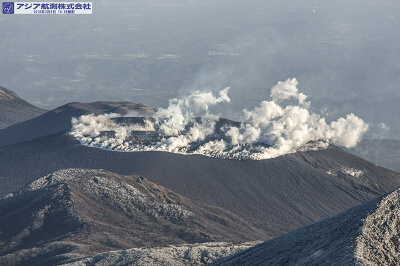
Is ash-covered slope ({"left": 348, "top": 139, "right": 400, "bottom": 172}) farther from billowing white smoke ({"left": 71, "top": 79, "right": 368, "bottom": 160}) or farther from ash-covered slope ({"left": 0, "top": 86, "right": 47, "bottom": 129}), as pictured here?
ash-covered slope ({"left": 0, "top": 86, "right": 47, "bottom": 129})

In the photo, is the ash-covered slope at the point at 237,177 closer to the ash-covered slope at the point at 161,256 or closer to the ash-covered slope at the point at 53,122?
the ash-covered slope at the point at 53,122

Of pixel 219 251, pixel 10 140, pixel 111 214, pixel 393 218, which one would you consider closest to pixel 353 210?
pixel 393 218

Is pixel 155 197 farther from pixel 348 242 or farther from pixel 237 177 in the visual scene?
pixel 348 242

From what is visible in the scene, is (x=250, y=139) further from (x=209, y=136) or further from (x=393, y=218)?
(x=393, y=218)

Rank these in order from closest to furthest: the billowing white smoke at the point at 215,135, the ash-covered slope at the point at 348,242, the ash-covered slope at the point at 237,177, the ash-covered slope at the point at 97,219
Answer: the ash-covered slope at the point at 348,242, the ash-covered slope at the point at 97,219, the ash-covered slope at the point at 237,177, the billowing white smoke at the point at 215,135

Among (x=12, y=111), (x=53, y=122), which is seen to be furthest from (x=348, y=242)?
(x=12, y=111)

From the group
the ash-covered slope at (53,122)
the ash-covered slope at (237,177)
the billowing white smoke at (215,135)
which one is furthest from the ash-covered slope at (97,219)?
the ash-covered slope at (53,122)

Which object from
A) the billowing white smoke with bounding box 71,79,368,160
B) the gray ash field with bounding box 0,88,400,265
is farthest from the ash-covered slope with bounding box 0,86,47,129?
the billowing white smoke with bounding box 71,79,368,160
